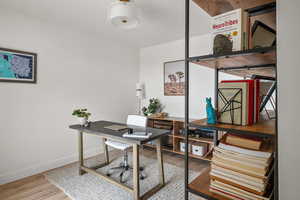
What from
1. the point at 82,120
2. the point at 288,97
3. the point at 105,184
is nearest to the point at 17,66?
the point at 82,120

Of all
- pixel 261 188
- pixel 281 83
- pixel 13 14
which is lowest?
pixel 261 188

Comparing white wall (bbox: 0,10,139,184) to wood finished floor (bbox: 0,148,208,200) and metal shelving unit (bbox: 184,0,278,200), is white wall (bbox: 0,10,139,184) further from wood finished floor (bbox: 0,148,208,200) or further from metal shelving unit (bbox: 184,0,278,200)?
metal shelving unit (bbox: 184,0,278,200)

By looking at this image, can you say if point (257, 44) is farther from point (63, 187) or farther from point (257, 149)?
point (63, 187)

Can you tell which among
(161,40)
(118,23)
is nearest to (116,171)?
(118,23)

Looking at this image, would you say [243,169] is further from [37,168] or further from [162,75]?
[162,75]

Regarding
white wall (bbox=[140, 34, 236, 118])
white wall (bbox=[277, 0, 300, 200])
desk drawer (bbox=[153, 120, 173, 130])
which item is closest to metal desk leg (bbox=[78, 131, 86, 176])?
desk drawer (bbox=[153, 120, 173, 130])

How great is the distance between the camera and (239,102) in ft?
2.87

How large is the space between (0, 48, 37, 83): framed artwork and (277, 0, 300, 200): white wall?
9.84ft

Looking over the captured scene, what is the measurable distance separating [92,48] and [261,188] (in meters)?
3.37

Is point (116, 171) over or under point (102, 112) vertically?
under

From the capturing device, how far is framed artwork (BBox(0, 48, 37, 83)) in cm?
228

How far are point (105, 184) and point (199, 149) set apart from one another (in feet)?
5.53

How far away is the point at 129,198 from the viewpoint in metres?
1.96

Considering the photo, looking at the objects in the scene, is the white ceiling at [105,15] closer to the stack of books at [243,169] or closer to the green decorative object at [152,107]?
the green decorative object at [152,107]
